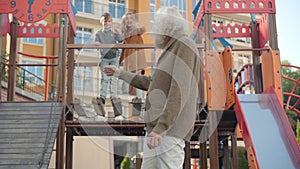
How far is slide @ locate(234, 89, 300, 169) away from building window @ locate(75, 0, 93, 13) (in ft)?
53.0

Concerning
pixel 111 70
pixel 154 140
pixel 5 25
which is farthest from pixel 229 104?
pixel 5 25

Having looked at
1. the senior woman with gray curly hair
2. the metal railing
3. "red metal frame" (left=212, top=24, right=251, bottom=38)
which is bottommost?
the senior woman with gray curly hair

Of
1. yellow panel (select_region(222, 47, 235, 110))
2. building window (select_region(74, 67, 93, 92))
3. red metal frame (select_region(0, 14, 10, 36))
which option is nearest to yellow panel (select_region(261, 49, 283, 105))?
yellow panel (select_region(222, 47, 235, 110))

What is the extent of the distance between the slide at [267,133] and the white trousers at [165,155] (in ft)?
6.95

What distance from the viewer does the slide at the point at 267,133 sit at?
4387mm

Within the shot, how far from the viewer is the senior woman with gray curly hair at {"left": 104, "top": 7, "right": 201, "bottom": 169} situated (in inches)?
91.4

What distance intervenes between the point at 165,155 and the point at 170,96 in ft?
1.04

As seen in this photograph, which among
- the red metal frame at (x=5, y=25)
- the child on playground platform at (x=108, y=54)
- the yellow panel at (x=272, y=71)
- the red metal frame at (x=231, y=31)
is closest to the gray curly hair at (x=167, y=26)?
the yellow panel at (x=272, y=71)

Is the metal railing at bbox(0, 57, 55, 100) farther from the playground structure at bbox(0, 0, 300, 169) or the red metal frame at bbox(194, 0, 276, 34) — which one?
the red metal frame at bbox(194, 0, 276, 34)

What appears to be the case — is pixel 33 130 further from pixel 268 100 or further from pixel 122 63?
pixel 268 100

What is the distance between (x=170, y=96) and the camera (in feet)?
7.63

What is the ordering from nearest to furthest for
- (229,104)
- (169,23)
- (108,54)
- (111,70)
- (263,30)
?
(169,23), (111,70), (229,104), (108,54), (263,30)

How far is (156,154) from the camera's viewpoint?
2.36 metres

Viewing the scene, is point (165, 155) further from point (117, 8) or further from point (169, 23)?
point (117, 8)
